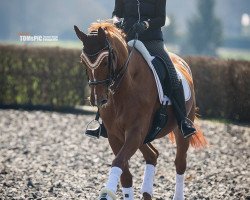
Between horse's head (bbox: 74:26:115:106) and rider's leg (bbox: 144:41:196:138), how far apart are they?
140cm

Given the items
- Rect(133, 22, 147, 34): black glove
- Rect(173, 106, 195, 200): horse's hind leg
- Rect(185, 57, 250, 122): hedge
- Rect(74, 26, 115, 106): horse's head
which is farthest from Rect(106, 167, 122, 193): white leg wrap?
Rect(185, 57, 250, 122): hedge

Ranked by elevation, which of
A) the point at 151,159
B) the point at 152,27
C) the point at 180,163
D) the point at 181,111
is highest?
the point at 152,27

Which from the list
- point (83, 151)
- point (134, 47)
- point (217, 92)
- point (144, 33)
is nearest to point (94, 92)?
point (134, 47)

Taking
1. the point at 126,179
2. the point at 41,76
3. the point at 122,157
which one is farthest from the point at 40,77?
the point at 122,157

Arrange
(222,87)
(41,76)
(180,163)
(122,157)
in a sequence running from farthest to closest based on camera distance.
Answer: (41,76) → (222,87) → (180,163) → (122,157)

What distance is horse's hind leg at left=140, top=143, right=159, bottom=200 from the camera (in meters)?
7.15

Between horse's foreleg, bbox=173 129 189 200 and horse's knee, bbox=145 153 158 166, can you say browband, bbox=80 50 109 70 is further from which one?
horse's foreleg, bbox=173 129 189 200

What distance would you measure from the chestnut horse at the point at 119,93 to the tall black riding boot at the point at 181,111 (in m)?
0.11

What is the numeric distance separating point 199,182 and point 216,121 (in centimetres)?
802

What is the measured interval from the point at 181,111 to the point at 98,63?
2.03 metres

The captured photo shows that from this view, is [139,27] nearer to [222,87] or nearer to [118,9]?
[118,9]

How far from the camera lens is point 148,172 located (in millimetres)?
7324

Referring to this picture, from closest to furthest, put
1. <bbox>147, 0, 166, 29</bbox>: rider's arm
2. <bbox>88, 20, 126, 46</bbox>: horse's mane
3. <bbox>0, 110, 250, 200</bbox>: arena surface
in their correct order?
<bbox>88, 20, 126, 46</bbox>: horse's mane, <bbox>147, 0, 166, 29</bbox>: rider's arm, <bbox>0, 110, 250, 200</bbox>: arena surface

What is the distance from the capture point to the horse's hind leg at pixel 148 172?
7.15 metres
